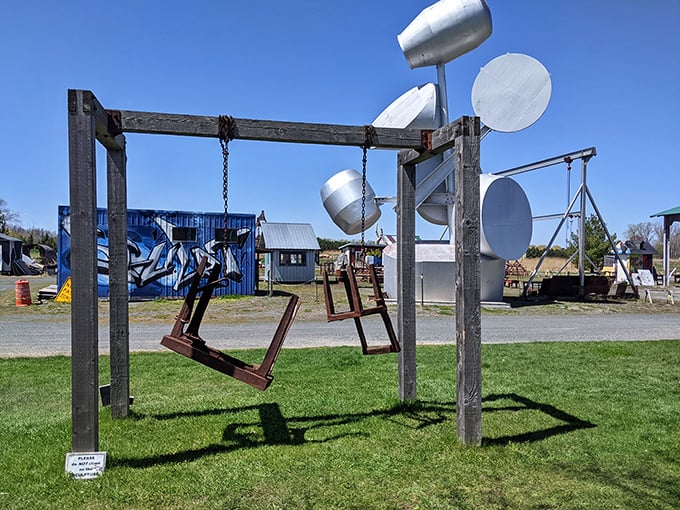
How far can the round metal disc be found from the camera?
557 inches

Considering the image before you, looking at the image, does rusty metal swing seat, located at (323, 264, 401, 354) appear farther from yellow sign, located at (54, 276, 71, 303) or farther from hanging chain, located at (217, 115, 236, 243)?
yellow sign, located at (54, 276, 71, 303)

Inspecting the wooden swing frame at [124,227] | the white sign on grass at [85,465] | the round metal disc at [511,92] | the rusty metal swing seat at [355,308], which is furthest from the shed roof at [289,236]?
the white sign on grass at [85,465]

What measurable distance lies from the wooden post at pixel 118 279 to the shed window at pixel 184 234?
56.1ft

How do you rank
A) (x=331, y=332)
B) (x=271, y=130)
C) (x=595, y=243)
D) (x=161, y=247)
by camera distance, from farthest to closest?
1. (x=595, y=243)
2. (x=161, y=247)
3. (x=331, y=332)
4. (x=271, y=130)

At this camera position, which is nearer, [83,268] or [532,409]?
[83,268]

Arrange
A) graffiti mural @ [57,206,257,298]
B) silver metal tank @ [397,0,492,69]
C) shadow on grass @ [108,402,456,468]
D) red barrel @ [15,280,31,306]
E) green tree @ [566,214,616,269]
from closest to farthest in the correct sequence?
shadow on grass @ [108,402,456,468]
silver metal tank @ [397,0,492,69]
red barrel @ [15,280,31,306]
graffiti mural @ [57,206,257,298]
green tree @ [566,214,616,269]

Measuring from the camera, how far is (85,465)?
3990 millimetres

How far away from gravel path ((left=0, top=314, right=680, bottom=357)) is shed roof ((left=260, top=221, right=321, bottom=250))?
17782 millimetres

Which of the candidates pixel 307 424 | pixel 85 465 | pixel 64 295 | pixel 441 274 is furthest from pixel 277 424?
pixel 64 295

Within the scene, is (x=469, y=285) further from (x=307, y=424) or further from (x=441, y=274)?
(x=441, y=274)

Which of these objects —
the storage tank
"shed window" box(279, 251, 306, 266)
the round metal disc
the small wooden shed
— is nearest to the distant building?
the small wooden shed

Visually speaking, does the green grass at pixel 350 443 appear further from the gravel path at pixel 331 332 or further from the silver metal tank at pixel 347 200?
the silver metal tank at pixel 347 200

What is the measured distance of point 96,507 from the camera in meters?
3.52

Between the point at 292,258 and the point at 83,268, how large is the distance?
96.4ft
